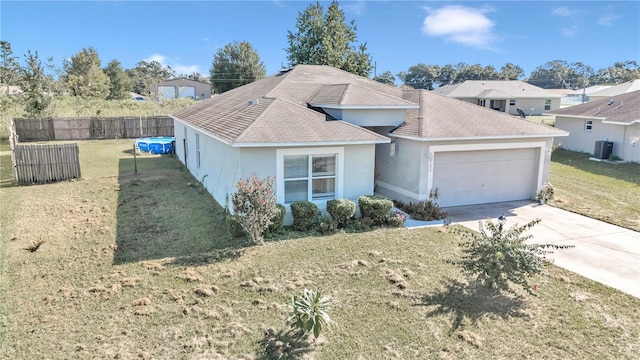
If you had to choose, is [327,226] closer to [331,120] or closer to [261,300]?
[331,120]

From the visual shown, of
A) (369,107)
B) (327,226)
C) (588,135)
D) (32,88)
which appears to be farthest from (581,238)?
(32,88)

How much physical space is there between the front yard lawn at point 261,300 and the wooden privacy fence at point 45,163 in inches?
224

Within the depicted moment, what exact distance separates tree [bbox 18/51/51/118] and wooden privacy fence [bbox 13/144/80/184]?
18.3m

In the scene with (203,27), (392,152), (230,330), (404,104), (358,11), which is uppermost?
(358,11)

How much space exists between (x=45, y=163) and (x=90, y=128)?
17446 millimetres

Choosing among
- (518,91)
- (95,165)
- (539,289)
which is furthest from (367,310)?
(518,91)

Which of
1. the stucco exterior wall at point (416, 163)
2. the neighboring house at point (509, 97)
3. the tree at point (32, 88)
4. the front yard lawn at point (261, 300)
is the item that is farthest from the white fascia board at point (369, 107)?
the neighboring house at point (509, 97)

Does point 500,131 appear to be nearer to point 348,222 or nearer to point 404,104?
point 404,104

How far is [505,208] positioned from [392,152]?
4.38m

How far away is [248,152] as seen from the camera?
11234 mm

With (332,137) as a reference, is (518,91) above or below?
above

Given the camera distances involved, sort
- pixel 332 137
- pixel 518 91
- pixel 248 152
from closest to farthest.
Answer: pixel 248 152
pixel 332 137
pixel 518 91

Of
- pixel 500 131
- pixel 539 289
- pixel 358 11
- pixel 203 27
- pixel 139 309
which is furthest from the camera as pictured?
pixel 358 11

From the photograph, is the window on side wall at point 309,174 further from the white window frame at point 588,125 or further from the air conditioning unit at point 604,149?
the white window frame at point 588,125
